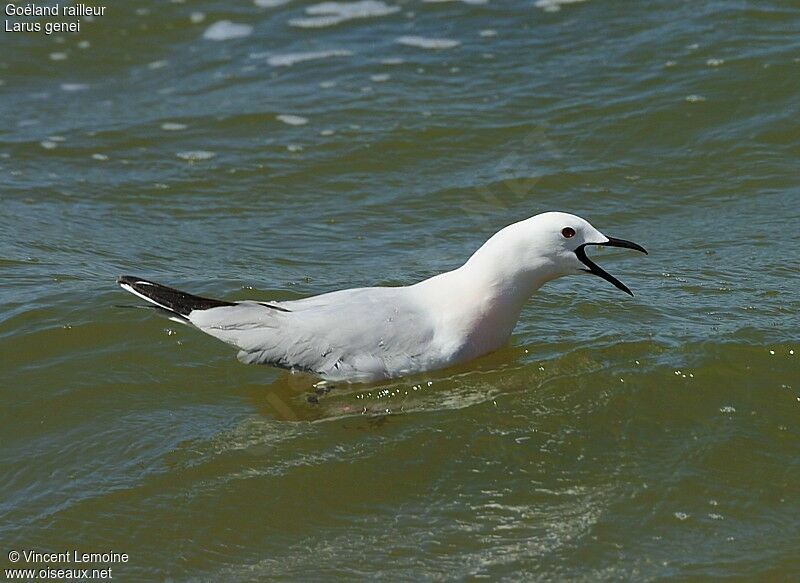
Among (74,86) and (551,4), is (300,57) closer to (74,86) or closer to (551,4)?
(74,86)

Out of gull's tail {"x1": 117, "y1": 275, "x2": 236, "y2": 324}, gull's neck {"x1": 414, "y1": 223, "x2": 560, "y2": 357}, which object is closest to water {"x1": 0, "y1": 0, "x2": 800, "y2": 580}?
gull's neck {"x1": 414, "y1": 223, "x2": 560, "y2": 357}

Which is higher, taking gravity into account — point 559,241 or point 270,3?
point 270,3

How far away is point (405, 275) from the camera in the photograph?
25.6 ft

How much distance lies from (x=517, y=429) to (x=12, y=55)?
8.81m

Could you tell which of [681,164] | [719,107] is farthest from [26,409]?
[719,107]

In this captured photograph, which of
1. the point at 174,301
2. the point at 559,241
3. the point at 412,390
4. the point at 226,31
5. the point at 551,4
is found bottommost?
the point at 412,390

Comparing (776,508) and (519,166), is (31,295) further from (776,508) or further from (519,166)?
(776,508)

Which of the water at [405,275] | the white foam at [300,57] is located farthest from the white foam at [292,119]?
the white foam at [300,57]

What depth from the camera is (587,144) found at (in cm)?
987

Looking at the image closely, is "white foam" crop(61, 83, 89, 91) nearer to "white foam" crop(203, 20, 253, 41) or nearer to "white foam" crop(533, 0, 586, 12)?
"white foam" crop(203, 20, 253, 41)

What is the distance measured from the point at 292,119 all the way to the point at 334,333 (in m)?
4.90

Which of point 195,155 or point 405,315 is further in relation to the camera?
point 195,155

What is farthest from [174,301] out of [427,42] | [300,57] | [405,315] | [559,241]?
[427,42]

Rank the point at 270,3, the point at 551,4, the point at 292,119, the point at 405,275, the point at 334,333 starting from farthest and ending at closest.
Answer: the point at 270,3, the point at 551,4, the point at 292,119, the point at 405,275, the point at 334,333
